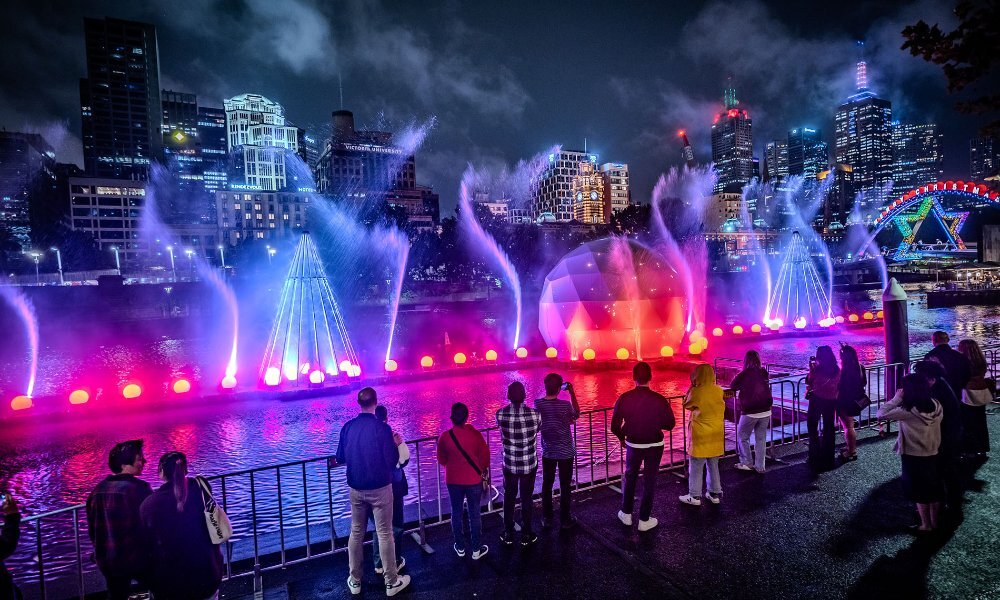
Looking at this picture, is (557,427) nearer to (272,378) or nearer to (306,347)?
(272,378)

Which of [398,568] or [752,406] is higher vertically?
[752,406]

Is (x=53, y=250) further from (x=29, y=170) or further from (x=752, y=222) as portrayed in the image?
(x=752, y=222)

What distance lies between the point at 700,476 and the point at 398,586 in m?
4.21

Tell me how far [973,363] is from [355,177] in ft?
439

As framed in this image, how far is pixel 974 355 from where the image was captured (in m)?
8.44

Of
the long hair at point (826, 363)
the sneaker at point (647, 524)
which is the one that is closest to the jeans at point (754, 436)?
the long hair at point (826, 363)

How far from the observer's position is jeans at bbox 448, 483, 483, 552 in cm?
598

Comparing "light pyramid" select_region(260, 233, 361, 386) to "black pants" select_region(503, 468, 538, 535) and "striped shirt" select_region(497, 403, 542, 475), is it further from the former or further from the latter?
"striped shirt" select_region(497, 403, 542, 475)

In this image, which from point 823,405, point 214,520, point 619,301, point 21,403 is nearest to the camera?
point 214,520

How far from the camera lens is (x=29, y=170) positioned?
100062 millimetres

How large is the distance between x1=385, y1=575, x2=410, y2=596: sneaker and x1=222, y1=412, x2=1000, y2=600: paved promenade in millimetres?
108

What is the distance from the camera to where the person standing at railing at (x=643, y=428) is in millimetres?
6484

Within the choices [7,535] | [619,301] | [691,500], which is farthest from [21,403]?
[619,301]

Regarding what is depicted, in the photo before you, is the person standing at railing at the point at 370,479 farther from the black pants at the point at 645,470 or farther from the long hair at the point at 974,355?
the long hair at the point at 974,355
